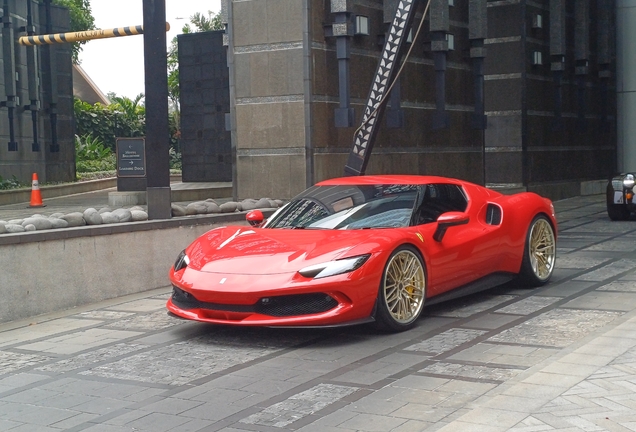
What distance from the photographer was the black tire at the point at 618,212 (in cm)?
1588

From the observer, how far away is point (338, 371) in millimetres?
5883

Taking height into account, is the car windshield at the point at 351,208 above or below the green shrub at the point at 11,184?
above

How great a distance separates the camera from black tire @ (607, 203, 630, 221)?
52.1 ft

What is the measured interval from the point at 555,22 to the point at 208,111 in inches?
372

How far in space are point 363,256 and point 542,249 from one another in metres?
3.07

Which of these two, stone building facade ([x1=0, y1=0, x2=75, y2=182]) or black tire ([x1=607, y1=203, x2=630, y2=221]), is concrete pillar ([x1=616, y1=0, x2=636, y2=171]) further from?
stone building facade ([x1=0, y1=0, x2=75, y2=182])

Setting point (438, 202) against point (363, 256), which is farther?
point (438, 202)

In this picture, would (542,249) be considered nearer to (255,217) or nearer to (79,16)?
(255,217)

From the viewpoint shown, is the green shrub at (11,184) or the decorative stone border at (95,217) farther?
the green shrub at (11,184)

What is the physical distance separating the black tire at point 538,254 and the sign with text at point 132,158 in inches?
216

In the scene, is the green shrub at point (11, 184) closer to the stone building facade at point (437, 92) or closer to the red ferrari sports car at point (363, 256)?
the stone building facade at point (437, 92)

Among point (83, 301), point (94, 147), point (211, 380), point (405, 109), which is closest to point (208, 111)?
point (405, 109)

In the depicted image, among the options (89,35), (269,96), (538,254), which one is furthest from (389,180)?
(89,35)

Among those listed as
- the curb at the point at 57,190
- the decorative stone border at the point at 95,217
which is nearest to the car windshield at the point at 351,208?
the decorative stone border at the point at 95,217
